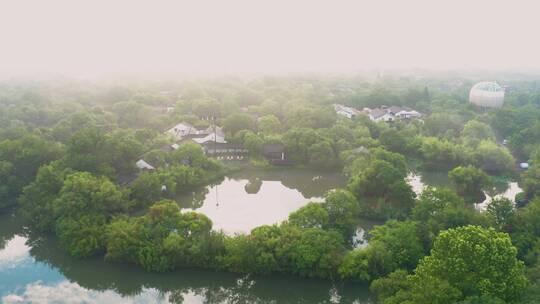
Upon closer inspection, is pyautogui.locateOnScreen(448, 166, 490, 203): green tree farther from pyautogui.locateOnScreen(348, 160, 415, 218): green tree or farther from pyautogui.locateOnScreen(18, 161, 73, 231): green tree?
pyautogui.locateOnScreen(18, 161, 73, 231): green tree

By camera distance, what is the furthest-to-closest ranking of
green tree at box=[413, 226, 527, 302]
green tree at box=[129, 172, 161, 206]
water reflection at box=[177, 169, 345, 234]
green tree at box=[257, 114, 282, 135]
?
1. green tree at box=[257, 114, 282, 135]
2. green tree at box=[129, 172, 161, 206]
3. water reflection at box=[177, 169, 345, 234]
4. green tree at box=[413, 226, 527, 302]

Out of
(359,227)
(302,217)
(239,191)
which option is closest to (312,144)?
(239,191)

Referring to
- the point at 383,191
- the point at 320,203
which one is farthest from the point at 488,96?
the point at 320,203

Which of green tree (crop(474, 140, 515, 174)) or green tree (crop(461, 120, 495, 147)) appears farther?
green tree (crop(461, 120, 495, 147))

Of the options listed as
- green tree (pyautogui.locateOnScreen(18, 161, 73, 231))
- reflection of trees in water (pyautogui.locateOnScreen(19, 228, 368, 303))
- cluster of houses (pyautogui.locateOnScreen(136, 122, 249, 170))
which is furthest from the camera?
cluster of houses (pyautogui.locateOnScreen(136, 122, 249, 170))

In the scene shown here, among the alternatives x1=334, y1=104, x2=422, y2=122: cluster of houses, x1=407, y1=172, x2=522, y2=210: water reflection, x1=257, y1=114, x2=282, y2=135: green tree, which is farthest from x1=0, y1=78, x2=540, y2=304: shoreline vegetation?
x1=334, y1=104, x2=422, y2=122: cluster of houses

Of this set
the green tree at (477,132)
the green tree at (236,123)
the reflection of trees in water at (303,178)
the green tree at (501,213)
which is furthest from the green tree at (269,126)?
Result: the green tree at (501,213)
